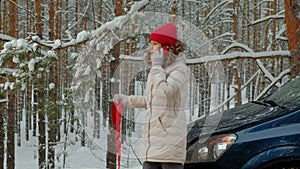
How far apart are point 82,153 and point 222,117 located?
12284 millimetres

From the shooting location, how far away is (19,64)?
6238 millimetres

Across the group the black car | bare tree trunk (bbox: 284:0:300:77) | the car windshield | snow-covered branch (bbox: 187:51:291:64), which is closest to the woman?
the black car

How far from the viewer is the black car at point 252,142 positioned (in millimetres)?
2908

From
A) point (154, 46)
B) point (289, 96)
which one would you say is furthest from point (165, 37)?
point (289, 96)

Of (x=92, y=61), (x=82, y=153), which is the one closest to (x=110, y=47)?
(x=92, y=61)

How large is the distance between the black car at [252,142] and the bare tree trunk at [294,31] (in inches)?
109

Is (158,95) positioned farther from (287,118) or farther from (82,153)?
(82,153)

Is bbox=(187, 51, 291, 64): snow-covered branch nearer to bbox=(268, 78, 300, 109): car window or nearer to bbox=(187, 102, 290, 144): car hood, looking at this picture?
bbox=(268, 78, 300, 109): car window

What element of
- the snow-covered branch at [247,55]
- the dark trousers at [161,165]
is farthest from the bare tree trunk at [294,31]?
the dark trousers at [161,165]

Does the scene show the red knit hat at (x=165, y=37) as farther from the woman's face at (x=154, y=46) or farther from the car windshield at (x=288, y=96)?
the car windshield at (x=288, y=96)

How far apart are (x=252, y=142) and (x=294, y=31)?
364 centimetres

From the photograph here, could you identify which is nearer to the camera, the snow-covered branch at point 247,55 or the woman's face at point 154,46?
the woman's face at point 154,46

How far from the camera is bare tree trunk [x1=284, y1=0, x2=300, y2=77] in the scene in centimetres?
593

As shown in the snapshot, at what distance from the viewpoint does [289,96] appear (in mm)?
3615
